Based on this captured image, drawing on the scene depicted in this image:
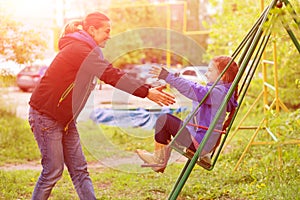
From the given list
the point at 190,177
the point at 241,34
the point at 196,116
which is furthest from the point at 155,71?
the point at 241,34

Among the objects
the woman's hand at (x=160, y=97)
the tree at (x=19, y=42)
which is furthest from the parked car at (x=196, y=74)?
the tree at (x=19, y=42)

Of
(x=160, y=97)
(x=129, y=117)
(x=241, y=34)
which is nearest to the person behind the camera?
(x=160, y=97)

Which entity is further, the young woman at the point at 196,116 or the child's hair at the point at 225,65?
the child's hair at the point at 225,65

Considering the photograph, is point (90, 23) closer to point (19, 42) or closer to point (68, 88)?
point (68, 88)

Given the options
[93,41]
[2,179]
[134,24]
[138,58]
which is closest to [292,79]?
[2,179]

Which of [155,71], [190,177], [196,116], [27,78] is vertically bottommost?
[27,78]

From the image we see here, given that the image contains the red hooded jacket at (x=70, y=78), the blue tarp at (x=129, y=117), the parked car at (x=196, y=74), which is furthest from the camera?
Result: the blue tarp at (x=129, y=117)

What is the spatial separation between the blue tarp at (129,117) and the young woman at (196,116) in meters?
5.02

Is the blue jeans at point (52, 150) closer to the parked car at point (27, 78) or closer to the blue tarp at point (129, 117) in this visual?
the blue tarp at point (129, 117)

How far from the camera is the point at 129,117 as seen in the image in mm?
9859

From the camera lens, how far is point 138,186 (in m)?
5.82

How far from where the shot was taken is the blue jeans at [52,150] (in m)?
4.02

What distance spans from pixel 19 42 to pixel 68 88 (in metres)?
5.28

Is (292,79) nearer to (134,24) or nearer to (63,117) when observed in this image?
(63,117)
